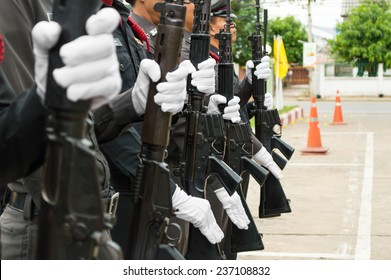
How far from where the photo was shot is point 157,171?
2.74 meters

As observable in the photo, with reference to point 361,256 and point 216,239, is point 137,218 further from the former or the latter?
point 361,256

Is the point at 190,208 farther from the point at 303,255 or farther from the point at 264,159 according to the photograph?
the point at 303,255

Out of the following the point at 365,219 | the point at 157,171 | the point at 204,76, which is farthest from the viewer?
the point at 365,219

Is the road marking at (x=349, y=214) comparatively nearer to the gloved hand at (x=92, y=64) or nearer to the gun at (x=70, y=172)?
the gun at (x=70, y=172)

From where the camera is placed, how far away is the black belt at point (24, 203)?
2.49 m

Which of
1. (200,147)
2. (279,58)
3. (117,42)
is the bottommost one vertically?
(279,58)

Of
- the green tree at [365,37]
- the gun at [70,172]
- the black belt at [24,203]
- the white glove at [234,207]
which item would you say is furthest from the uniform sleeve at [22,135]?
the green tree at [365,37]

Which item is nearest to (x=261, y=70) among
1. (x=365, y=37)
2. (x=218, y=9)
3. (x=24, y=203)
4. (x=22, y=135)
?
(x=218, y=9)

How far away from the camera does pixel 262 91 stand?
568cm

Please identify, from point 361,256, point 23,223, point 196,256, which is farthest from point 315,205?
point 23,223

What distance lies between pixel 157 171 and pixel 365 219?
4458 mm

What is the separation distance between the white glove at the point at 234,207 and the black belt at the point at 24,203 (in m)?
1.51

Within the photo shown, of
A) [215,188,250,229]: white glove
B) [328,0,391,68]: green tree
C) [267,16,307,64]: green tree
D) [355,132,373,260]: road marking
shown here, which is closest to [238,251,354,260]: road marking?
[355,132,373,260]: road marking
